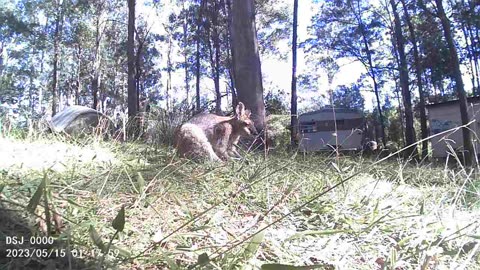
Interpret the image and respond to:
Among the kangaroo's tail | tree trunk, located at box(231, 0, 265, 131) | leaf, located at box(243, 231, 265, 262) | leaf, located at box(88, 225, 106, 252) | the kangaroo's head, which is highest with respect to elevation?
tree trunk, located at box(231, 0, 265, 131)

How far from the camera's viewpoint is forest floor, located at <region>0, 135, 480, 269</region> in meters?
1.09

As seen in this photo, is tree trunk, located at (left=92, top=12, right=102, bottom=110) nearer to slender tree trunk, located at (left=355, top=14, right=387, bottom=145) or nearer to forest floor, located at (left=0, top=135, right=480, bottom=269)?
slender tree trunk, located at (left=355, top=14, right=387, bottom=145)

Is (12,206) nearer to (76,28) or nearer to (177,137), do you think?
(177,137)

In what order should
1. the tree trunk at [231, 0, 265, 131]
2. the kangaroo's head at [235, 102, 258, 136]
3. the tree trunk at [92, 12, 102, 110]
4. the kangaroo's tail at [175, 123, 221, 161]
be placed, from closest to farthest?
the kangaroo's tail at [175, 123, 221, 161]
the kangaroo's head at [235, 102, 258, 136]
the tree trunk at [231, 0, 265, 131]
the tree trunk at [92, 12, 102, 110]

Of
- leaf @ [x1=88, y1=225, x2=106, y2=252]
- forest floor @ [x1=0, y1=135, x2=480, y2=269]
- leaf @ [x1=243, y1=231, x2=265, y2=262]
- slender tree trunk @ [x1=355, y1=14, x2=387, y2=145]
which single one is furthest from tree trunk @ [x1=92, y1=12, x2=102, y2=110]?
leaf @ [x1=243, y1=231, x2=265, y2=262]

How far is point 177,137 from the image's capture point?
134 inches

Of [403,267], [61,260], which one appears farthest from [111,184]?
[403,267]

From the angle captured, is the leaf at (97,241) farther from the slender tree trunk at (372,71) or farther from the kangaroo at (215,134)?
the slender tree trunk at (372,71)

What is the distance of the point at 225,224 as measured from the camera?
1.39m

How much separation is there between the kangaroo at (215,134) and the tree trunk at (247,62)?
0.59m

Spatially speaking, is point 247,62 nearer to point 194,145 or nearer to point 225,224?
point 194,145

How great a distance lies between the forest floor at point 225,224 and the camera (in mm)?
1087

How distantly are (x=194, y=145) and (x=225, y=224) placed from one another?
6.01 feet

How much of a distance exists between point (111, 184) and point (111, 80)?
34897 mm
